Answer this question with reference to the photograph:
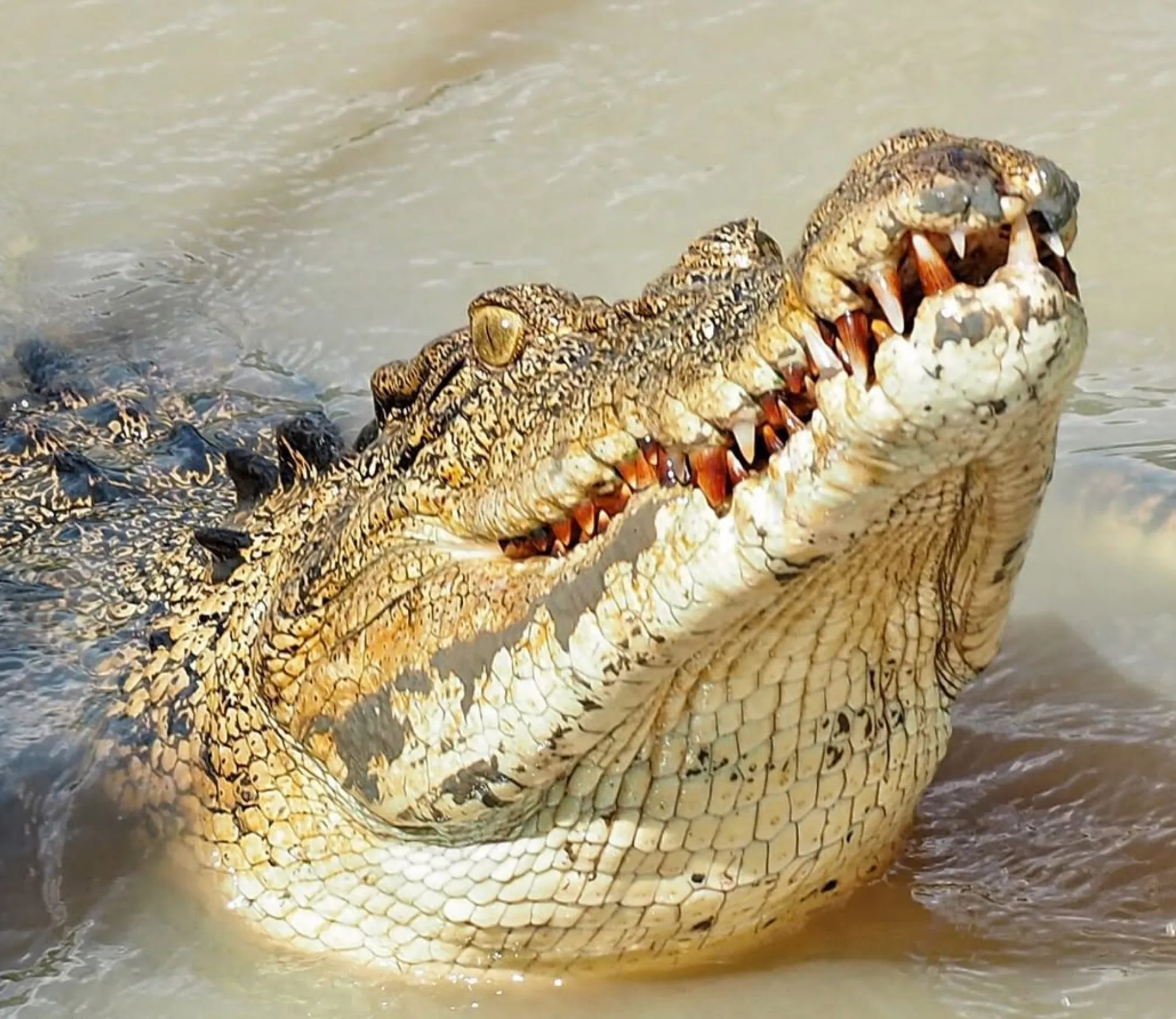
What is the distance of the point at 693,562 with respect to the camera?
2.23 metres

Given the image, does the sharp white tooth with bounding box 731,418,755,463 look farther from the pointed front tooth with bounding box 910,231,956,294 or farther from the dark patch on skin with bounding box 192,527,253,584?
the dark patch on skin with bounding box 192,527,253,584

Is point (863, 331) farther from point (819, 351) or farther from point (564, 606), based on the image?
point (564, 606)

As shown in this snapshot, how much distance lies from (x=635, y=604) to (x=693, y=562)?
136 millimetres

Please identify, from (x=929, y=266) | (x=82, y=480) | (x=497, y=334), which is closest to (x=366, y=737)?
(x=497, y=334)

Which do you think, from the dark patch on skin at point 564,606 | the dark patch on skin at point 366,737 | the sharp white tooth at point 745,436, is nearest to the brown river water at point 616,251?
the dark patch on skin at point 366,737

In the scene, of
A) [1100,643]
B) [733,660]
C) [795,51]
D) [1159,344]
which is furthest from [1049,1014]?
[795,51]

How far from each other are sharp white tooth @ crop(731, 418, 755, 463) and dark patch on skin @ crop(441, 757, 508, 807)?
2.33 feet

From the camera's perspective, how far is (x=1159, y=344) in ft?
17.1

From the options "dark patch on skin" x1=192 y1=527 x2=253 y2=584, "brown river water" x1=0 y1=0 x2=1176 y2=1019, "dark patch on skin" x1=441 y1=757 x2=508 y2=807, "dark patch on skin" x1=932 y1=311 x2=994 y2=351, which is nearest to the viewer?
"dark patch on skin" x1=932 y1=311 x2=994 y2=351

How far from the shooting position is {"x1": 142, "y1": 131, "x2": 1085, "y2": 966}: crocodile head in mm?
1942

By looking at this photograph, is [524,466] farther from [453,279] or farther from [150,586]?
Result: [453,279]

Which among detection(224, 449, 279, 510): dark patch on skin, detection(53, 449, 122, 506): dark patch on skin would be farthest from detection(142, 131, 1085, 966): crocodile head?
detection(53, 449, 122, 506): dark patch on skin

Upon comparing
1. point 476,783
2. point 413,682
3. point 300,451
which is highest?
point 300,451

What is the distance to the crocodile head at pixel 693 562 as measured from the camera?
6.37 ft
